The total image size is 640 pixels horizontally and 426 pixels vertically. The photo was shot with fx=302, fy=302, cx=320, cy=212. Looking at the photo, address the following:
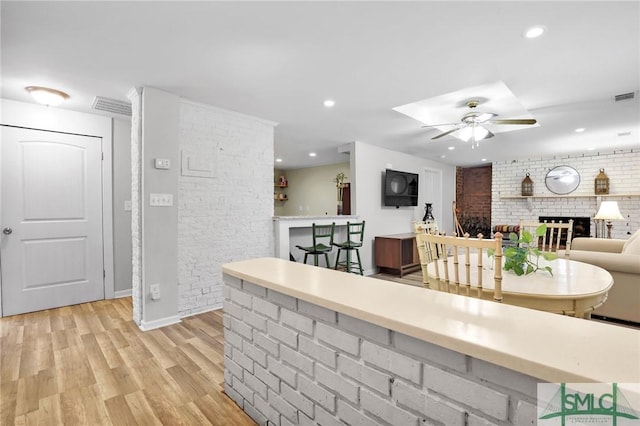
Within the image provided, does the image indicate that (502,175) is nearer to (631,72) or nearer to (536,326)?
(631,72)

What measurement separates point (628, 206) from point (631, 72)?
468cm

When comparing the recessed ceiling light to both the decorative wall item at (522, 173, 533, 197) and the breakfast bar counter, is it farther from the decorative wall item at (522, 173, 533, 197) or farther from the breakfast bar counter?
the decorative wall item at (522, 173, 533, 197)

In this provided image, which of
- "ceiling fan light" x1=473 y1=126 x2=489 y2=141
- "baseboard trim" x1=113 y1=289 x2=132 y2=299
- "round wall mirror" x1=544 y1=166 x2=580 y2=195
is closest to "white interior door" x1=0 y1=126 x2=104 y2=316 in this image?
"baseboard trim" x1=113 y1=289 x2=132 y2=299

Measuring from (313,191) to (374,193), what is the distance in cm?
311

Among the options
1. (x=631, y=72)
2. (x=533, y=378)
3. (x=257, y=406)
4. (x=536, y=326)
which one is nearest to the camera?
(x=533, y=378)

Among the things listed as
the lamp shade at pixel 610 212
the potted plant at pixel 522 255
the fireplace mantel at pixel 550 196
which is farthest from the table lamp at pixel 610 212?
the potted plant at pixel 522 255

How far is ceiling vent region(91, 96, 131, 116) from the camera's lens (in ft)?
10.0

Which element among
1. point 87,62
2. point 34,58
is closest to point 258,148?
point 87,62

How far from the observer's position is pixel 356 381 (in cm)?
92

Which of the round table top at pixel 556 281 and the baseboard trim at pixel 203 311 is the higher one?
the round table top at pixel 556 281

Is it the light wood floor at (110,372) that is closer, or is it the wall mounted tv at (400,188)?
the light wood floor at (110,372)

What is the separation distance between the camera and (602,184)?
230 inches

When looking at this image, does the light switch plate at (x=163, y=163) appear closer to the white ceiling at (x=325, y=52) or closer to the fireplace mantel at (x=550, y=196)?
the white ceiling at (x=325, y=52)

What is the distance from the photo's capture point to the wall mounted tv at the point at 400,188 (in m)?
5.51
